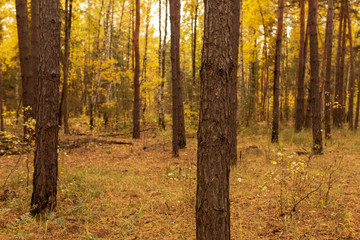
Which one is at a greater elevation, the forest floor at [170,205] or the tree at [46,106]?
the tree at [46,106]

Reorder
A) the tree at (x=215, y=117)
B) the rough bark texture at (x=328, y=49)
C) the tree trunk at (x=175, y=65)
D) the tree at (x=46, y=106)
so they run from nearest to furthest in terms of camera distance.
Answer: the tree at (x=215, y=117), the tree at (x=46, y=106), the tree trunk at (x=175, y=65), the rough bark texture at (x=328, y=49)

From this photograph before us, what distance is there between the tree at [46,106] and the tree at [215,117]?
101 inches

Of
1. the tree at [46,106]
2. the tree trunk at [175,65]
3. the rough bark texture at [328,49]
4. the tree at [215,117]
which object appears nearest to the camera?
the tree at [215,117]

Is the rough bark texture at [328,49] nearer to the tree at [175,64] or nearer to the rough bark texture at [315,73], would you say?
the rough bark texture at [315,73]

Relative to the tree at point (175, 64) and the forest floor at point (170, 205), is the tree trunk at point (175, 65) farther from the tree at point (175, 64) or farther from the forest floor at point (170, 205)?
the forest floor at point (170, 205)

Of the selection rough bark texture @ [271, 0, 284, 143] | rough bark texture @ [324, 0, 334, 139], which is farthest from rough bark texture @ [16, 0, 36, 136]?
rough bark texture @ [324, 0, 334, 139]

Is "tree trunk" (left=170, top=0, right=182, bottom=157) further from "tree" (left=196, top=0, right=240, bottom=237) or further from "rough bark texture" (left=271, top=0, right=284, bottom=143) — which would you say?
"tree" (left=196, top=0, right=240, bottom=237)

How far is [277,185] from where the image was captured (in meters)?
5.03

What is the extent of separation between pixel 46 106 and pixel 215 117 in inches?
109

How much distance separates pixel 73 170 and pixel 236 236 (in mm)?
4780

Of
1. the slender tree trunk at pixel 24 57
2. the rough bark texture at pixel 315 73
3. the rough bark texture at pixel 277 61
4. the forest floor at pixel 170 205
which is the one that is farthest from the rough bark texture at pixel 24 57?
the rough bark texture at pixel 315 73

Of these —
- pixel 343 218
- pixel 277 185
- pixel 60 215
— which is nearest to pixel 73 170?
pixel 60 215

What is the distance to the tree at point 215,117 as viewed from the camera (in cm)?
232

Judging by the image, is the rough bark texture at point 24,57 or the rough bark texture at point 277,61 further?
the rough bark texture at point 277,61
